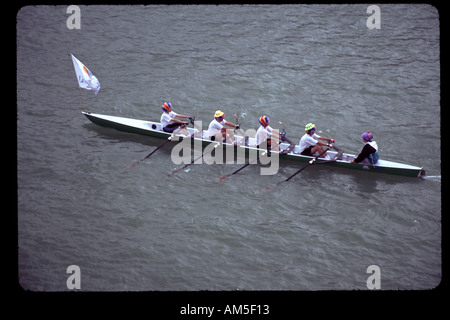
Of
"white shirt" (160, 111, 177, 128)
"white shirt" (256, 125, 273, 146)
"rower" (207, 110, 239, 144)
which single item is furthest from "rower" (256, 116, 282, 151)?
"white shirt" (160, 111, 177, 128)

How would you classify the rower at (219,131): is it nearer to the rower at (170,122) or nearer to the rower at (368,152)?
the rower at (170,122)

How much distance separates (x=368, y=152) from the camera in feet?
64.3

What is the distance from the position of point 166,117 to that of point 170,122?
0.25 meters

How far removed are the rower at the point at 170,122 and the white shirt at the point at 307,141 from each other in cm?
454

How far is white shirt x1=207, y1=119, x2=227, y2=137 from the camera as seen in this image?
68.7ft

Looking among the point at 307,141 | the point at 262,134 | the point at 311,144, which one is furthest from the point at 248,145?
the point at 311,144

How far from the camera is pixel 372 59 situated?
84.8 feet

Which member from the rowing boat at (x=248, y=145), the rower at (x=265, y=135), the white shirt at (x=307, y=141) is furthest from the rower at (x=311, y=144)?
the rower at (x=265, y=135)

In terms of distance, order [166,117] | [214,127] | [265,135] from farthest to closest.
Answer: [166,117] → [214,127] → [265,135]

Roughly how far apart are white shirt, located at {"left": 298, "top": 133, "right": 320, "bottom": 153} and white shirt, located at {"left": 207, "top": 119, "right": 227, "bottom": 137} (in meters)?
3.17

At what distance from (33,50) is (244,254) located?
1605 centimetres

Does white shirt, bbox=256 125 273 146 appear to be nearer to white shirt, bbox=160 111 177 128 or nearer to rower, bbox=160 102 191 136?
rower, bbox=160 102 191 136

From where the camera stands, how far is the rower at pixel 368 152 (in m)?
19.6

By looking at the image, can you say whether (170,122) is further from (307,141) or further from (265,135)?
(307,141)
